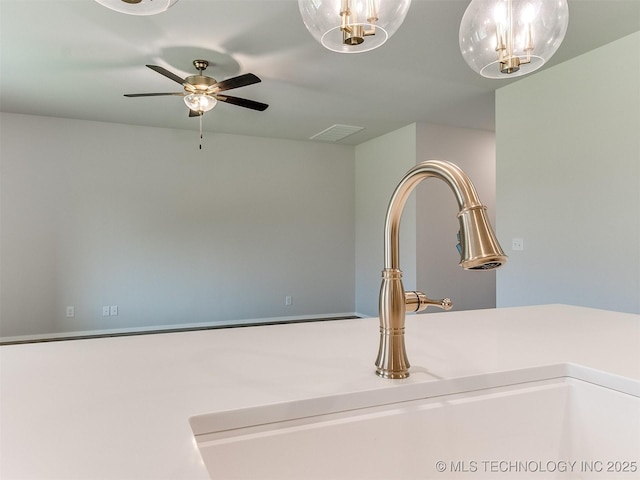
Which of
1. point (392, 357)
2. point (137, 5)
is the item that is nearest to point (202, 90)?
point (137, 5)

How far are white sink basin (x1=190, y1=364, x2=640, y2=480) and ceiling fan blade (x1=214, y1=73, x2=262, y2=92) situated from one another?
2.59m

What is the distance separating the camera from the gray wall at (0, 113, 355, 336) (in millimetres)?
4422

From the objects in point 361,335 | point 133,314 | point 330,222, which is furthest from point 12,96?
point 361,335

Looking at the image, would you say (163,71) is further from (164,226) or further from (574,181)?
(574,181)

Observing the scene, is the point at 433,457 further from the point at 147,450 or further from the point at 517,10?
the point at 517,10

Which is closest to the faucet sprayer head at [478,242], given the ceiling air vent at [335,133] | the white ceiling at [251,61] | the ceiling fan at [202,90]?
the white ceiling at [251,61]

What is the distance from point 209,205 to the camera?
516 cm

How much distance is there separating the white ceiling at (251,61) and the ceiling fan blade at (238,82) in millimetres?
201

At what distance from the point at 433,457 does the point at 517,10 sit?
1.12 metres

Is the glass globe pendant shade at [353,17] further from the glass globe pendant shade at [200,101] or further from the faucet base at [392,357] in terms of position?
the glass globe pendant shade at [200,101]

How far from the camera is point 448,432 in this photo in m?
0.70

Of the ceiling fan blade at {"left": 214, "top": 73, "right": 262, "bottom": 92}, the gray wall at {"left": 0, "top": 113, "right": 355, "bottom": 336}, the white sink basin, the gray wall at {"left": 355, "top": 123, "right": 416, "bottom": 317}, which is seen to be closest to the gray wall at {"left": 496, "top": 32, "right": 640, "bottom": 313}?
the gray wall at {"left": 355, "top": 123, "right": 416, "bottom": 317}

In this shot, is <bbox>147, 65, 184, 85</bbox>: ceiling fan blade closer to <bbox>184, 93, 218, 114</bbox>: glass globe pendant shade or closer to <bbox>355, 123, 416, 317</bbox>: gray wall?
<bbox>184, 93, 218, 114</bbox>: glass globe pendant shade

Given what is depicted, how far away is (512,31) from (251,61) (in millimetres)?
2316
